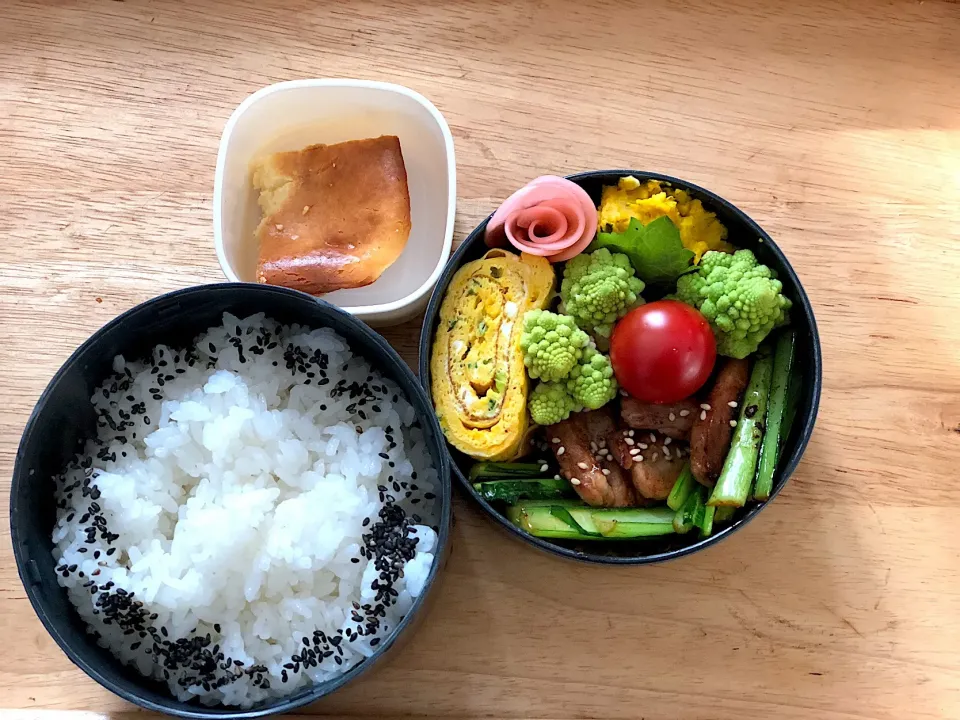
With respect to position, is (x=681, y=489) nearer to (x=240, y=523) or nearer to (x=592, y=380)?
(x=592, y=380)

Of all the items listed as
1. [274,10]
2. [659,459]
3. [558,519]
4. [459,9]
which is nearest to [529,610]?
[558,519]

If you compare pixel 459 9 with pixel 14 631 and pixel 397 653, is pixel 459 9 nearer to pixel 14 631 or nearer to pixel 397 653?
pixel 397 653

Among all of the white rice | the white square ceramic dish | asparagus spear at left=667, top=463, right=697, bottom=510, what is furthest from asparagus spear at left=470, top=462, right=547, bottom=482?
the white square ceramic dish

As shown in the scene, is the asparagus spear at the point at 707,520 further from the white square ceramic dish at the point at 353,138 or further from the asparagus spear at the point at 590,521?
the white square ceramic dish at the point at 353,138

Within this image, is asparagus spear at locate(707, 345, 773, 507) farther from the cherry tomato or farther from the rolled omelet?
the rolled omelet

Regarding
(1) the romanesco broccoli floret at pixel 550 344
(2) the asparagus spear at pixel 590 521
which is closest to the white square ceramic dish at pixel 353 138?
(1) the romanesco broccoli floret at pixel 550 344

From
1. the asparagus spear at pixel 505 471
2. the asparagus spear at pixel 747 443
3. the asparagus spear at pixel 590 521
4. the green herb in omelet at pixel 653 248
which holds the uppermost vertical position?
the green herb in omelet at pixel 653 248
